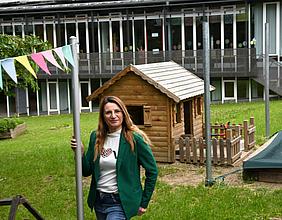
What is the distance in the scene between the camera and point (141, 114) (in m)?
13.4

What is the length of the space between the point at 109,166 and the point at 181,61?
2598 cm

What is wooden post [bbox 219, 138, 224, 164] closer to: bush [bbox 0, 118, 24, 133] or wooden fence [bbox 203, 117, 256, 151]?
wooden fence [bbox 203, 117, 256, 151]

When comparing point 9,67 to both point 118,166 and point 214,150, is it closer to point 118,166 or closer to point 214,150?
point 118,166

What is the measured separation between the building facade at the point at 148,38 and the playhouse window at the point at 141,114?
53.3 ft

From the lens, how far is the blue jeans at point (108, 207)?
4.86 metres

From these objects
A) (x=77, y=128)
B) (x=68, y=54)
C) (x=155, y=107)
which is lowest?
(x=155, y=107)

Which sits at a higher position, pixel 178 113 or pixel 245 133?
pixel 178 113

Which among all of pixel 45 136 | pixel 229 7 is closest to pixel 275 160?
pixel 45 136

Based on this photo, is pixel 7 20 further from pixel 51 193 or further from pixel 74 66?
pixel 74 66

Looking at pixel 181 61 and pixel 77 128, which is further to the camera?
pixel 181 61

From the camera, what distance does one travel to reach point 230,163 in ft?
38.7

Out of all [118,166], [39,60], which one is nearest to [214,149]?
[39,60]

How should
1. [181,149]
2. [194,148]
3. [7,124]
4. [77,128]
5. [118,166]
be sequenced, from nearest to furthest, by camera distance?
[118,166], [77,128], [194,148], [181,149], [7,124]

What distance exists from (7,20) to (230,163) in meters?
27.1
